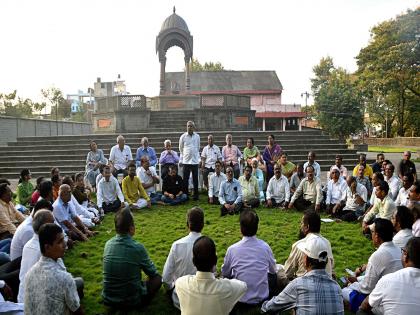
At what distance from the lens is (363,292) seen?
4094 mm

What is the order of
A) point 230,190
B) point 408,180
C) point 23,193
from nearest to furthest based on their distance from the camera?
point 408,180 → point 23,193 → point 230,190

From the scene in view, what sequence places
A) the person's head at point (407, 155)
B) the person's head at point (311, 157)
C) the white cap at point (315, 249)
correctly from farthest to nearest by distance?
the person's head at point (407, 155)
the person's head at point (311, 157)
the white cap at point (315, 249)

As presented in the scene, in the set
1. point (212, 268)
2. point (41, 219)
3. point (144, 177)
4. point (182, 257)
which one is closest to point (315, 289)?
point (212, 268)

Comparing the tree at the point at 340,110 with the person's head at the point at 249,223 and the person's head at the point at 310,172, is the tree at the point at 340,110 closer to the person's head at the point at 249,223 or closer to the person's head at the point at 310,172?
the person's head at the point at 310,172

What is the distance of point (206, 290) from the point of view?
9.80 feet

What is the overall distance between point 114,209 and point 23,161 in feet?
30.5

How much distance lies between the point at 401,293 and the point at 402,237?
175 cm

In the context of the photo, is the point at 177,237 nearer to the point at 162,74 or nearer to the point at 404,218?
the point at 404,218

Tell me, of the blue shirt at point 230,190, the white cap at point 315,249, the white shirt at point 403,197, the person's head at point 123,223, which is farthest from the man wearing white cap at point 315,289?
the blue shirt at point 230,190

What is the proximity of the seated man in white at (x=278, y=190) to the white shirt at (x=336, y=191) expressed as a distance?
104 centimetres

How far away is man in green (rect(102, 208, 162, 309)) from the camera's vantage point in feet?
13.5

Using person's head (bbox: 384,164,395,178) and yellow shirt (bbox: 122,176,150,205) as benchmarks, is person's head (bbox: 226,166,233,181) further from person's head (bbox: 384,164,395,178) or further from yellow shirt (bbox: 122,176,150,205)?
person's head (bbox: 384,164,395,178)

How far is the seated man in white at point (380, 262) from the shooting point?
3.93 m

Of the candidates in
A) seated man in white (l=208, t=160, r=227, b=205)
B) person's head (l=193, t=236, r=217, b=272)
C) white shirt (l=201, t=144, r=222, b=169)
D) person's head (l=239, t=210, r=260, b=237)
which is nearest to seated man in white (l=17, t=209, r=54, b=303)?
person's head (l=193, t=236, r=217, b=272)
